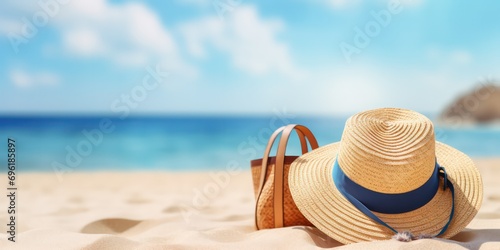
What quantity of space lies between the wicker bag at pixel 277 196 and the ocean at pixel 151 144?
778cm

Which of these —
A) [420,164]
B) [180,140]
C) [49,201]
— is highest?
[180,140]

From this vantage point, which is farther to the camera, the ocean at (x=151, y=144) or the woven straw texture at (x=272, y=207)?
the ocean at (x=151, y=144)

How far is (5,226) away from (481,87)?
25.6 meters

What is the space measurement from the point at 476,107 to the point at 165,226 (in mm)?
23527

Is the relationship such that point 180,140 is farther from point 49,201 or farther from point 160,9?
point 49,201

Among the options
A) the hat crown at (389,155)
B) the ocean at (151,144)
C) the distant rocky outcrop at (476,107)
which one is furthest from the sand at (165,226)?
the distant rocky outcrop at (476,107)

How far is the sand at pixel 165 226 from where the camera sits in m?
2.48

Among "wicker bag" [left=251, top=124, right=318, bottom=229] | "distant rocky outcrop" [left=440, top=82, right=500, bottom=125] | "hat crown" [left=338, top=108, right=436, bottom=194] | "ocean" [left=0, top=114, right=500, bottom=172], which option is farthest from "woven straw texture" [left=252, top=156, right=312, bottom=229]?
"distant rocky outcrop" [left=440, top=82, right=500, bottom=125]

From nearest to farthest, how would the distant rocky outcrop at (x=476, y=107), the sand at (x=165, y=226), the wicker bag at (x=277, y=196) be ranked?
the sand at (x=165, y=226), the wicker bag at (x=277, y=196), the distant rocky outcrop at (x=476, y=107)

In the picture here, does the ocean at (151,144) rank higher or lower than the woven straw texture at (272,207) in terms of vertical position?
higher

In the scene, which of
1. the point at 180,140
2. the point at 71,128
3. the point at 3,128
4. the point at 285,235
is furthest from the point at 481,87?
the point at 285,235

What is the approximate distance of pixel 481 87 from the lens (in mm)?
25609

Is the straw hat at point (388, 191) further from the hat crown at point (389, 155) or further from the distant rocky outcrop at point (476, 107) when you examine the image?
the distant rocky outcrop at point (476, 107)

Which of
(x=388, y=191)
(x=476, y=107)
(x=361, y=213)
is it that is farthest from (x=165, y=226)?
(x=476, y=107)
